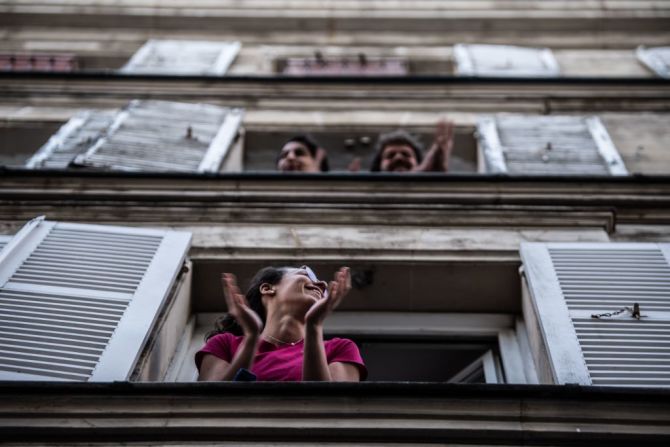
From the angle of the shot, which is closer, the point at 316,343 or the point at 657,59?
the point at 316,343

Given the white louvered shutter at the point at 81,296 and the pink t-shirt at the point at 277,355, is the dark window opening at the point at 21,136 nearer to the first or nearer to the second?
the white louvered shutter at the point at 81,296

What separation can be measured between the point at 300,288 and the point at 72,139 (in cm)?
435

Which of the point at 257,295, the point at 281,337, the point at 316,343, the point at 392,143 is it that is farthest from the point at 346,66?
the point at 316,343

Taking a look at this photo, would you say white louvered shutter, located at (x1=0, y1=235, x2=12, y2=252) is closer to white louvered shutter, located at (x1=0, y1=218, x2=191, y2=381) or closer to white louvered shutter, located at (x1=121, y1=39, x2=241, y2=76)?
white louvered shutter, located at (x1=0, y1=218, x2=191, y2=381)

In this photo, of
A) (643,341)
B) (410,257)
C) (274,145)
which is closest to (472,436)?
(643,341)

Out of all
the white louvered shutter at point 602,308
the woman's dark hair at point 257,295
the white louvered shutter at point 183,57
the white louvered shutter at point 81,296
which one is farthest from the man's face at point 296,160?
the white louvered shutter at point 183,57

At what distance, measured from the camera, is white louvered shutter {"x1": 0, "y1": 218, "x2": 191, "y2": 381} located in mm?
4734

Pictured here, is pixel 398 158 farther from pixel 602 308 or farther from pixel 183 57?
pixel 183 57

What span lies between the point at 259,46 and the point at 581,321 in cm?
890

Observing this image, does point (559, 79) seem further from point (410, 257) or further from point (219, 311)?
point (219, 311)

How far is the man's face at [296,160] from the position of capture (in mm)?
8055

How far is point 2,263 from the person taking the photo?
5.56 metres

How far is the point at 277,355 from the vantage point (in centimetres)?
478

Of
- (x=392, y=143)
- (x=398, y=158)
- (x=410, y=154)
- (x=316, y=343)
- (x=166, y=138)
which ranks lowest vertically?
(x=316, y=343)
